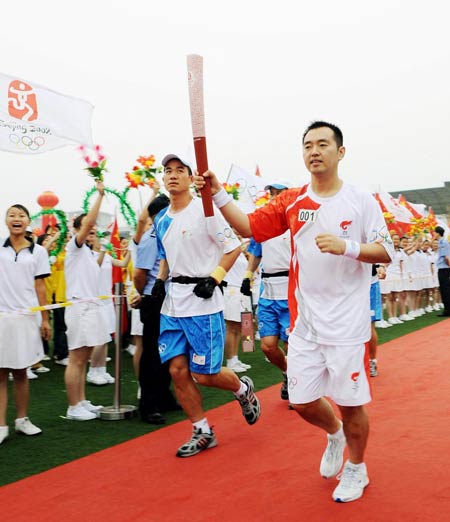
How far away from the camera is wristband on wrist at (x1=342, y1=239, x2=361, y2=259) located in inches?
114

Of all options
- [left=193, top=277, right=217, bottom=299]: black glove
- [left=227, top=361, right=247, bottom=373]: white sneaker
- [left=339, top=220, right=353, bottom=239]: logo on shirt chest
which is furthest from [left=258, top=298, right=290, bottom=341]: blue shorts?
[left=339, top=220, right=353, bottom=239]: logo on shirt chest

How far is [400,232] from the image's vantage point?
1647 centimetres

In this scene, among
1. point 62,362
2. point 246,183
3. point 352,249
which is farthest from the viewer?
point 246,183

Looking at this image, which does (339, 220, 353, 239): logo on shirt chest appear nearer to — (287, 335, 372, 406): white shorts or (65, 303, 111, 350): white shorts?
(287, 335, 372, 406): white shorts

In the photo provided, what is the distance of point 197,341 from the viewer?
411 cm

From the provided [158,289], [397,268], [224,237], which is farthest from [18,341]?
[397,268]

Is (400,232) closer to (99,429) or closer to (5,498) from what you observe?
(99,429)

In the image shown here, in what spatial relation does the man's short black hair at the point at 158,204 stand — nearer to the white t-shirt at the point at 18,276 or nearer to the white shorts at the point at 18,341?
the white t-shirt at the point at 18,276

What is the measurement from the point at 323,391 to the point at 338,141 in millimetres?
1266

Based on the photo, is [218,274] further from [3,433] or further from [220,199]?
[3,433]

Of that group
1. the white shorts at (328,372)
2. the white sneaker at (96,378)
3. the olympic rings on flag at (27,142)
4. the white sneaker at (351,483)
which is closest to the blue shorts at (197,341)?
the white shorts at (328,372)

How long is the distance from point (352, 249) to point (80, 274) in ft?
11.1

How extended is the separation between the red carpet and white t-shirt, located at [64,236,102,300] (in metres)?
1.54

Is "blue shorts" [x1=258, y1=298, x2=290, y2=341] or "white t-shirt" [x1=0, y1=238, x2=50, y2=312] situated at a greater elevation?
"white t-shirt" [x1=0, y1=238, x2=50, y2=312]
